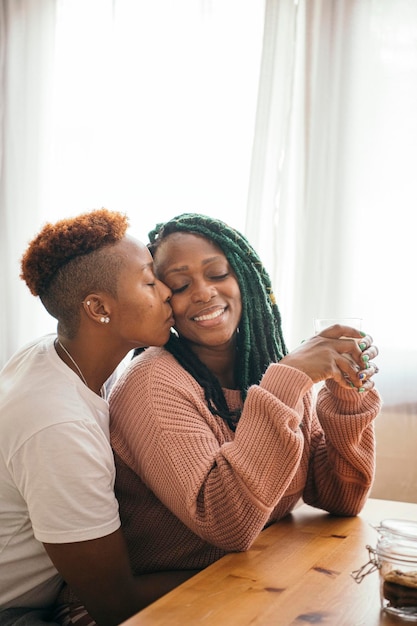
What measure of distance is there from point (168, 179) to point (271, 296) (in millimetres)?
1340

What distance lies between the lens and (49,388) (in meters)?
1.54

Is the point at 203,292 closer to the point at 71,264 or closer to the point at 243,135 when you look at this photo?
the point at 71,264

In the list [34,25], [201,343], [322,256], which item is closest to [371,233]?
[322,256]

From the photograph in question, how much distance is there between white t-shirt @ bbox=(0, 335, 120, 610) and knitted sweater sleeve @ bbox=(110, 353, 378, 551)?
9cm

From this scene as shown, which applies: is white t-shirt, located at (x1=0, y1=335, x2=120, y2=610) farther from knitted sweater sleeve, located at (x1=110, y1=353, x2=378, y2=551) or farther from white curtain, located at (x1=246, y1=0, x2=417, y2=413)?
white curtain, located at (x1=246, y1=0, x2=417, y2=413)

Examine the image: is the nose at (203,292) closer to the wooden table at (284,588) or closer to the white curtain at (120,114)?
the wooden table at (284,588)

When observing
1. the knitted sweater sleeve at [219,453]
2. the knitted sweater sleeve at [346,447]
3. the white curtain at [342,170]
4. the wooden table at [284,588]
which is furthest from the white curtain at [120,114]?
the wooden table at [284,588]

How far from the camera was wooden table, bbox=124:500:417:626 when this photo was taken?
114cm

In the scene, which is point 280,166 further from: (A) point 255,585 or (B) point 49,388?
(A) point 255,585

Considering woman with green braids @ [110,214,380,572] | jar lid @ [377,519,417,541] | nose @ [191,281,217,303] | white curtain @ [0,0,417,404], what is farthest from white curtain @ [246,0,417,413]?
jar lid @ [377,519,417,541]

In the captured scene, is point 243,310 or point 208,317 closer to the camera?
point 208,317

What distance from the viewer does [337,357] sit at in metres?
1.64

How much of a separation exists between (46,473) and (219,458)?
33cm

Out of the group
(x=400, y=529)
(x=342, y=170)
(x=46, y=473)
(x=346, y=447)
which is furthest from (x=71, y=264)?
(x=342, y=170)
